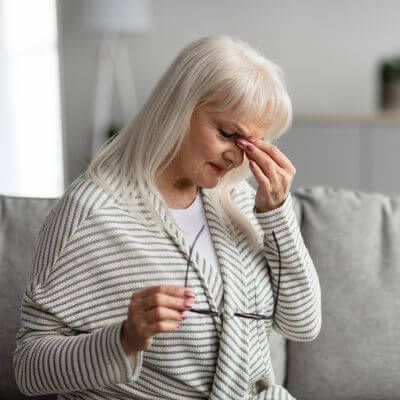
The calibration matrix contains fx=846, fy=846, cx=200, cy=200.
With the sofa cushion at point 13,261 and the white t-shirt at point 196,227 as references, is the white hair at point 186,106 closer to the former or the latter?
the white t-shirt at point 196,227

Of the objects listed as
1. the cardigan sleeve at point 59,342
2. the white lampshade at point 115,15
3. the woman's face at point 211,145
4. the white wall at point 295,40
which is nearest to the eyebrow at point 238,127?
the woman's face at point 211,145

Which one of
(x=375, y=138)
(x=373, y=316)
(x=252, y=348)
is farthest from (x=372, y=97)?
(x=252, y=348)

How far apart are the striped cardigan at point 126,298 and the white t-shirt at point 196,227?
18 mm

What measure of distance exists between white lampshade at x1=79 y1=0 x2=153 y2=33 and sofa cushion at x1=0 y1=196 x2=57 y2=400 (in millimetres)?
2611

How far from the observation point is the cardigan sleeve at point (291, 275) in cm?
154

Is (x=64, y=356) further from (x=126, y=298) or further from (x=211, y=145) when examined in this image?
(x=211, y=145)

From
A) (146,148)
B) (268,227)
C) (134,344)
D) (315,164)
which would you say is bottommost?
(315,164)

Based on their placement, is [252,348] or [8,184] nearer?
[252,348]

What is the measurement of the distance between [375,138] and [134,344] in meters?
3.13

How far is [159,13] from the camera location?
480cm

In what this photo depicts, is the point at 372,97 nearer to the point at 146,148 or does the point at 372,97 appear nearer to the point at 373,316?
the point at 373,316

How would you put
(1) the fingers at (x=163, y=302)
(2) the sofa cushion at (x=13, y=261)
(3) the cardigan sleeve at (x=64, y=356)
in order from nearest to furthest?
1. (1) the fingers at (x=163, y=302)
2. (3) the cardigan sleeve at (x=64, y=356)
3. (2) the sofa cushion at (x=13, y=261)

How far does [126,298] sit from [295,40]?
3520 mm

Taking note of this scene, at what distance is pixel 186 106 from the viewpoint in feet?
4.73
